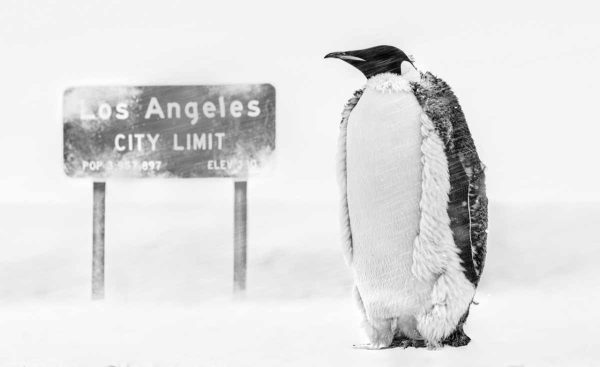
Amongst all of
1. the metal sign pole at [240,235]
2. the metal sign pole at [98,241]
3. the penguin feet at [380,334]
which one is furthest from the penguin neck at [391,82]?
the metal sign pole at [98,241]

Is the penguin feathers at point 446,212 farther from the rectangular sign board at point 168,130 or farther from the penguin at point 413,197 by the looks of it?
the rectangular sign board at point 168,130

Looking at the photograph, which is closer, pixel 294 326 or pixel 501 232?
pixel 294 326

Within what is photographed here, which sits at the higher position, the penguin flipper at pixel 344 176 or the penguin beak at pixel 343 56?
the penguin beak at pixel 343 56

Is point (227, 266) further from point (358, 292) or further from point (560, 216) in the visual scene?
point (560, 216)

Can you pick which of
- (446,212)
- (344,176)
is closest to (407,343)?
(446,212)

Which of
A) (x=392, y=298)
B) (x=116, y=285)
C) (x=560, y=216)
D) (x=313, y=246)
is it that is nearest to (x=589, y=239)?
(x=560, y=216)

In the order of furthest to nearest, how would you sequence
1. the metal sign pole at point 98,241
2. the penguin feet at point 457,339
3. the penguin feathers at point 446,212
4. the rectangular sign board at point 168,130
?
the metal sign pole at point 98,241, the rectangular sign board at point 168,130, the penguin feet at point 457,339, the penguin feathers at point 446,212
